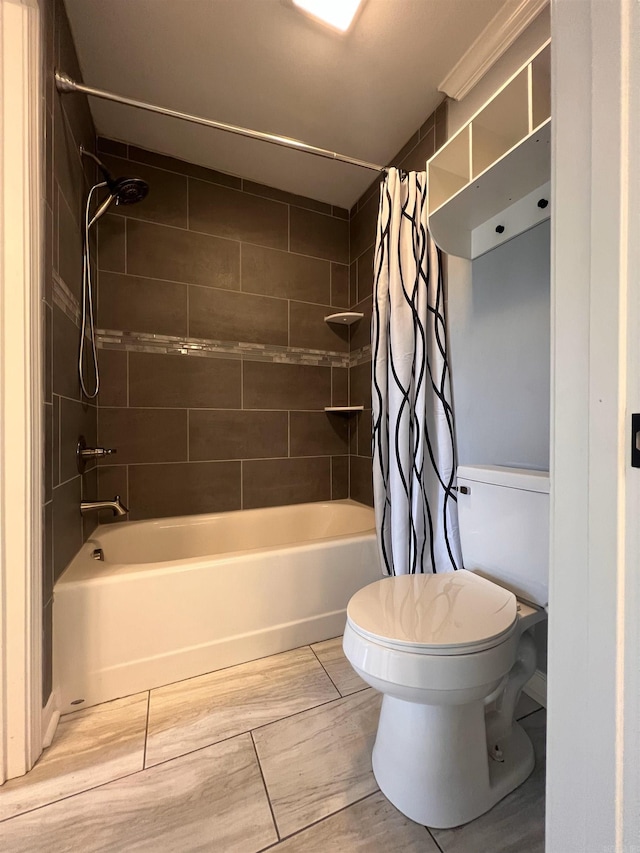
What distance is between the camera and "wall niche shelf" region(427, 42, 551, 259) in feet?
3.45

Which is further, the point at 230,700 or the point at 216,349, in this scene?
the point at 216,349

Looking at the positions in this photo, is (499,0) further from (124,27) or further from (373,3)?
(124,27)

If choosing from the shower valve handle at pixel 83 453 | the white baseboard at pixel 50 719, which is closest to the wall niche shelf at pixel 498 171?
the shower valve handle at pixel 83 453

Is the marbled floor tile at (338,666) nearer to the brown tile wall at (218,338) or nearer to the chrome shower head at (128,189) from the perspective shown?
the brown tile wall at (218,338)

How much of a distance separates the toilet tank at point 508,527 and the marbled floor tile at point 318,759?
0.62 m

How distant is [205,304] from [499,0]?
1.69m

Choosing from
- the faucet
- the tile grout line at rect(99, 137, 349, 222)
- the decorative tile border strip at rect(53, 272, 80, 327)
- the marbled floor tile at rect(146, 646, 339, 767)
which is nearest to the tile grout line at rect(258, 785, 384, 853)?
the marbled floor tile at rect(146, 646, 339, 767)

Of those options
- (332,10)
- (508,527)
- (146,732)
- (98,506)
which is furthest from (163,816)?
(332,10)

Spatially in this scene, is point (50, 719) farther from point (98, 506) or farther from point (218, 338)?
point (218, 338)

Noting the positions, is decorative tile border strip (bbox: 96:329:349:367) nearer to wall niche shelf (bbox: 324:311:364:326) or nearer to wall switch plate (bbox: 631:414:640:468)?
wall niche shelf (bbox: 324:311:364:326)

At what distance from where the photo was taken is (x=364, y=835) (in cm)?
83

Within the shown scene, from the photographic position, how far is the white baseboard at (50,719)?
1.07 metres

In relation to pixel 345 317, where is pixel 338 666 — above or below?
below

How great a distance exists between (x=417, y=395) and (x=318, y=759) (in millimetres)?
1230
